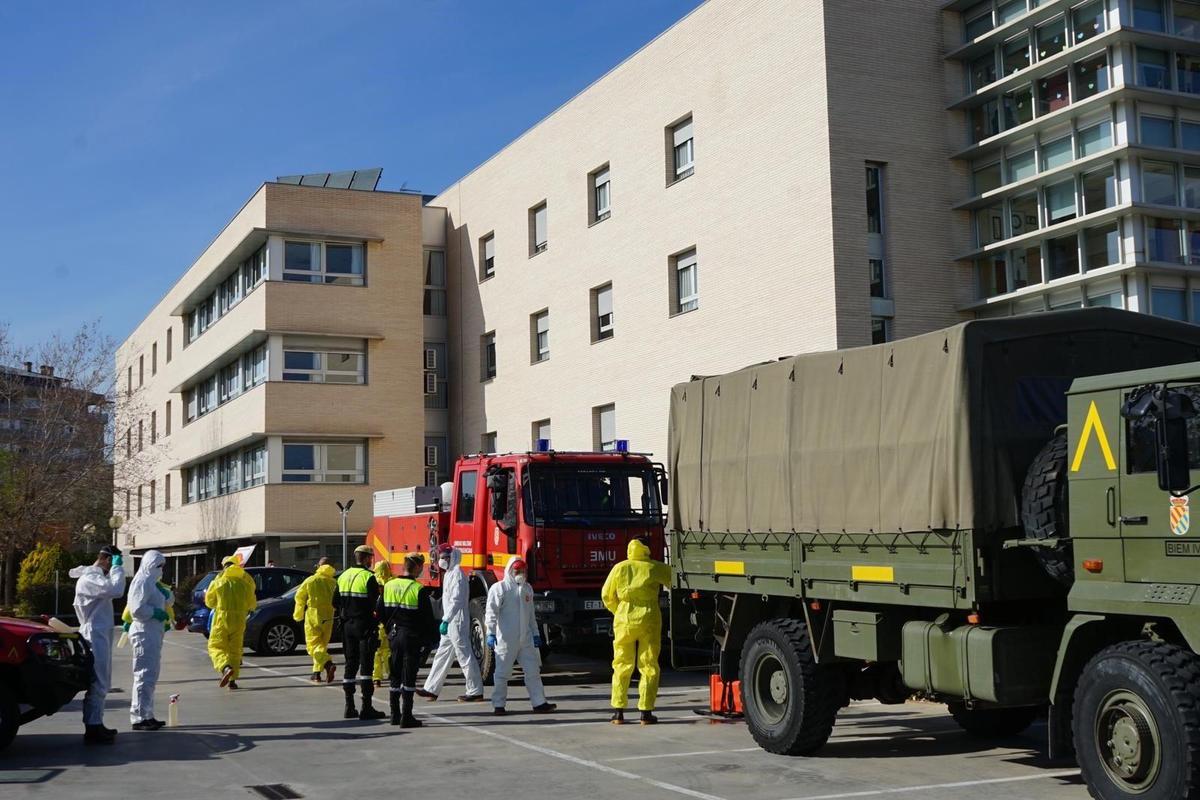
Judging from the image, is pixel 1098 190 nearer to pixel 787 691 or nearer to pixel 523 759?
pixel 787 691

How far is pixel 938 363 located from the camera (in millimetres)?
10016

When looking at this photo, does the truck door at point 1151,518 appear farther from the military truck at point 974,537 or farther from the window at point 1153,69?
the window at point 1153,69

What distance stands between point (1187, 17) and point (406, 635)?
56.7ft

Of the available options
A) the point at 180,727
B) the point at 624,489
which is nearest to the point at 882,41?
the point at 624,489

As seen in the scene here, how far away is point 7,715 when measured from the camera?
38.7ft

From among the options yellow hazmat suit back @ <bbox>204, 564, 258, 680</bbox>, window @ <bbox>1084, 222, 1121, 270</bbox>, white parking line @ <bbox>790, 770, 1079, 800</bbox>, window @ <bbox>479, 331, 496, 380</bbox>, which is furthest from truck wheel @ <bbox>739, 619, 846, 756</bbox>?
window @ <bbox>479, 331, 496, 380</bbox>

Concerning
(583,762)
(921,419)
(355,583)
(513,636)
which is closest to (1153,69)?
(921,419)

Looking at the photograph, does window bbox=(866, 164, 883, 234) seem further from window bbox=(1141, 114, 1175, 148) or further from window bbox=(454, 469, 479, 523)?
Result: window bbox=(454, 469, 479, 523)

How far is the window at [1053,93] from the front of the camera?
2270cm

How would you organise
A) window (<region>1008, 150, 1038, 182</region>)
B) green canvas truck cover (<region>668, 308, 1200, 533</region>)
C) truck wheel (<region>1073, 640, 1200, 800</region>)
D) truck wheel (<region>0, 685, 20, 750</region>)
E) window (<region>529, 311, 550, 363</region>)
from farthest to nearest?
1. window (<region>529, 311, 550, 363</region>)
2. window (<region>1008, 150, 1038, 182</region>)
3. truck wheel (<region>0, 685, 20, 750</region>)
4. green canvas truck cover (<region>668, 308, 1200, 533</region>)
5. truck wheel (<region>1073, 640, 1200, 800</region>)

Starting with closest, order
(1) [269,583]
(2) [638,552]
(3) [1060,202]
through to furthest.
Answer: (2) [638,552]
(3) [1060,202]
(1) [269,583]

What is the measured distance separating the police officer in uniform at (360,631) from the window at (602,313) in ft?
54.2

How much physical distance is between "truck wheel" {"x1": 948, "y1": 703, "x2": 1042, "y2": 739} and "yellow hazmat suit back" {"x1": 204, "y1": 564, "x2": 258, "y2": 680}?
10196 millimetres

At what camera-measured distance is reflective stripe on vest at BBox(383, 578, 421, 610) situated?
1373cm
